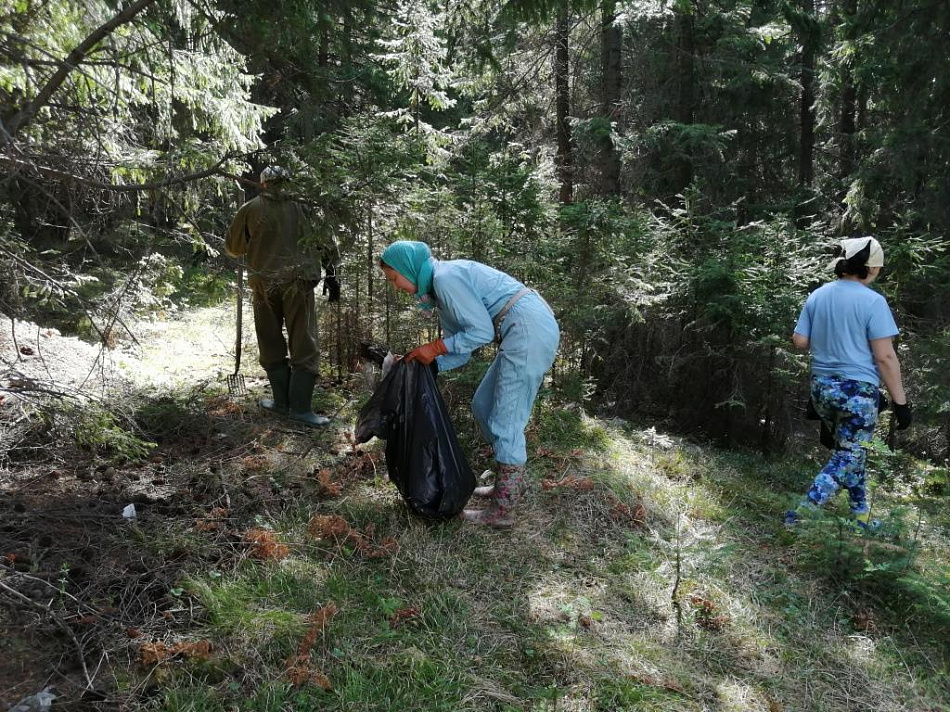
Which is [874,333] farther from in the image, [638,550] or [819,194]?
[819,194]

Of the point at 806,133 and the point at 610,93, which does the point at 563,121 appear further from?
the point at 806,133

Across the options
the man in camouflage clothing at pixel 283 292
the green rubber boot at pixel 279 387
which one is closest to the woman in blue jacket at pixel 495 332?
the man in camouflage clothing at pixel 283 292

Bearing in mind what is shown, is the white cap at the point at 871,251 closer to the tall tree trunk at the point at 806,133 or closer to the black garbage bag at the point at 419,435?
the black garbage bag at the point at 419,435

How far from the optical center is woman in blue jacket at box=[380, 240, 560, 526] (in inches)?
142

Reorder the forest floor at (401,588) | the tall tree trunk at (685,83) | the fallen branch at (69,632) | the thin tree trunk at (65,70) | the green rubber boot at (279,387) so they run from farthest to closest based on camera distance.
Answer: the tall tree trunk at (685,83) < the green rubber boot at (279,387) < the thin tree trunk at (65,70) < the forest floor at (401,588) < the fallen branch at (69,632)

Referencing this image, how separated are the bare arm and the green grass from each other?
2.61 feet

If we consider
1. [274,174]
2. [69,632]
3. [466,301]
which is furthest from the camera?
[274,174]

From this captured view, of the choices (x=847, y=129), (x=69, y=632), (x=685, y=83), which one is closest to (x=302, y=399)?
(x=69, y=632)

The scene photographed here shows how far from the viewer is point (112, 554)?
3.25 meters

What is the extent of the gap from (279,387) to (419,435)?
2.38m

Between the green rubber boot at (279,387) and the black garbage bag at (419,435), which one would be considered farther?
the green rubber boot at (279,387)

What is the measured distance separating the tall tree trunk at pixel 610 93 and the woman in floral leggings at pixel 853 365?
5862 millimetres

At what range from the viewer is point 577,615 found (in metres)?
3.19

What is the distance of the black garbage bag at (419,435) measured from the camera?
3701mm
